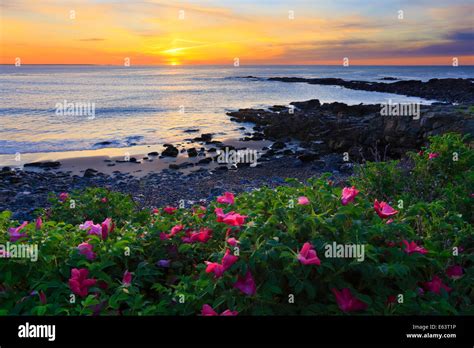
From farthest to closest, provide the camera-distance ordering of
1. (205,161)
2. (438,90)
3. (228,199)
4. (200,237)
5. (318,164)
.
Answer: (438,90) < (205,161) < (318,164) < (228,199) < (200,237)

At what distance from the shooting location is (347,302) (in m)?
2.32

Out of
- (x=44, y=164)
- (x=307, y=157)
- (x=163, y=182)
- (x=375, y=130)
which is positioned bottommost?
(x=163, y=182)

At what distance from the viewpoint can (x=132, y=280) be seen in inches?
112

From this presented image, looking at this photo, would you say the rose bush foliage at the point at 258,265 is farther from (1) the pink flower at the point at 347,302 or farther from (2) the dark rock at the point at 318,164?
A: (2) the dark rock at the point at 318,164

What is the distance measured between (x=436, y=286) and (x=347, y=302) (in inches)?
25.3

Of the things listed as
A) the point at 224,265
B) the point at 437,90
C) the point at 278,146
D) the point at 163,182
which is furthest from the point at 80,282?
the point at 437,90

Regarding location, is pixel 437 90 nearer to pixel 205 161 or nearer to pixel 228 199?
pixel 205 161

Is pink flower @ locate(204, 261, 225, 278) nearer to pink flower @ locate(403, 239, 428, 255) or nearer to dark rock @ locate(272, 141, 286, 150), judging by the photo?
pink flower @ locate(403, 239, 428, 255)

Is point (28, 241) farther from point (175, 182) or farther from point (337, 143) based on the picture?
point (337, 143)

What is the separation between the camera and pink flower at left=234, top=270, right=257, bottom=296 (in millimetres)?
2316

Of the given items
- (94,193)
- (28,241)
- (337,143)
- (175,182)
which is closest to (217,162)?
(175,182)

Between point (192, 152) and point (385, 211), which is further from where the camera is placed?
point (192, 152)

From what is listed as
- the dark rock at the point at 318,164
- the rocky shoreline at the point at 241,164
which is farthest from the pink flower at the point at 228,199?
the dark rock at the point at 318,164

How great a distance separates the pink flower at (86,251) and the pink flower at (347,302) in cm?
150
